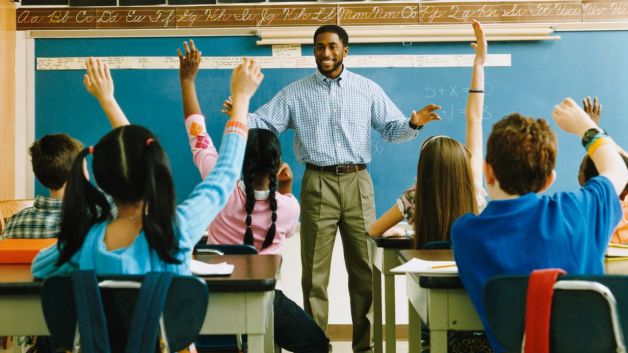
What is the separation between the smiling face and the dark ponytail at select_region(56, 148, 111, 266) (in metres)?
2.18

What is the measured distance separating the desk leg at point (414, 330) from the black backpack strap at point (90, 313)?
3.64 ft

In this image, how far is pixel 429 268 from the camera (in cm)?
172

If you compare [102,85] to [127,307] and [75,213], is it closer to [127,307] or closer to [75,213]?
[75,213]

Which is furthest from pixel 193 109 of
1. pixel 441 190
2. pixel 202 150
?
pixel 441 190

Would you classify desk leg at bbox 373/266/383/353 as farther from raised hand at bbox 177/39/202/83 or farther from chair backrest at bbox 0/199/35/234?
chair backrest at bbox 0/199/35/234

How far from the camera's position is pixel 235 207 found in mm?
2549

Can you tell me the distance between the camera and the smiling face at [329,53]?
138 inches

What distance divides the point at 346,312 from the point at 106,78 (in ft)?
9.10

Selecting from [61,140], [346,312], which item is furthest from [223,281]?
[346,312]

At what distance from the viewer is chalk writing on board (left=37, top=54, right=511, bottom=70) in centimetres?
423

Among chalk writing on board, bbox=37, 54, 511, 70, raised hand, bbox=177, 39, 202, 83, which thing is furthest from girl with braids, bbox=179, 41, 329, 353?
chalk writing on board, bbox=37, 54, 511, 70

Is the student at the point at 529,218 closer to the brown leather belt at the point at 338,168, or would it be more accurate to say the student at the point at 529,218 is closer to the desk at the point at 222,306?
the desk at the point at 222,306

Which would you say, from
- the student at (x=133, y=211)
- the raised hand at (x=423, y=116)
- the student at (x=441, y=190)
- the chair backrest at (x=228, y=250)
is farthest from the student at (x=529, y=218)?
the raised hand at (x=423, y=116)

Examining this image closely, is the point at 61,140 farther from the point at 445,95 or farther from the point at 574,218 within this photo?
the point at 445,95
